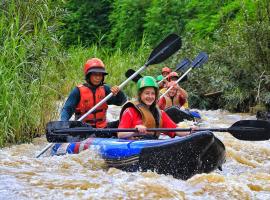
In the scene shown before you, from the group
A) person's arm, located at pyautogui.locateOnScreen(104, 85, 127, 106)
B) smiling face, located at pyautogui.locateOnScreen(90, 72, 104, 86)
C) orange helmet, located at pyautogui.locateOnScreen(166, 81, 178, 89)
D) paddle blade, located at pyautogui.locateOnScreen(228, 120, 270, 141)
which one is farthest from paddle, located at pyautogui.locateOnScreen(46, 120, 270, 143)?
orange helmet, located at pyautogui.locateOnScreen(166, 81, 178, 89)

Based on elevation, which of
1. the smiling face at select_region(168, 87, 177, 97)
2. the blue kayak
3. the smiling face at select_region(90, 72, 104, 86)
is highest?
the smiling face at select_region(90, 72, 104, 86)

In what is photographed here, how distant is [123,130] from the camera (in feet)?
18.5

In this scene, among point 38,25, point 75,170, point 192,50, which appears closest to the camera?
point 75,170

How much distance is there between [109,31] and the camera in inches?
995

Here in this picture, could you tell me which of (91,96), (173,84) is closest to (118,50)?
(173,84)

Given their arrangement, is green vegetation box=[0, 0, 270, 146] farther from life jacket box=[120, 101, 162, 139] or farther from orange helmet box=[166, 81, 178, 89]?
orange helmet box=[166, 81, 178, 89]

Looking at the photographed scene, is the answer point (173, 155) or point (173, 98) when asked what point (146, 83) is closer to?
point (173, 155)

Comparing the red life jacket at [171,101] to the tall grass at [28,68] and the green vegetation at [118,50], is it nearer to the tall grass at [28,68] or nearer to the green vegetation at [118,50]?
the green vegetation at [118,50]

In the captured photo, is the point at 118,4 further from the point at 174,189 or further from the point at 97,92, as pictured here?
the point at 174,189

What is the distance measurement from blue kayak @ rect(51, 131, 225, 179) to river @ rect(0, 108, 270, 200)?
0.11m

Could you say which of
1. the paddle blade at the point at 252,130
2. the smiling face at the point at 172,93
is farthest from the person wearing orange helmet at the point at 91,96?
the smiling face at the point at 172,93

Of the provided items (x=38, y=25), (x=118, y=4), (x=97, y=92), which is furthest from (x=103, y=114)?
(x=118, y=4)

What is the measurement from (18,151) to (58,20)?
2440 millimetres

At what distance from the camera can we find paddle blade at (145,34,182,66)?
25.7 ft
